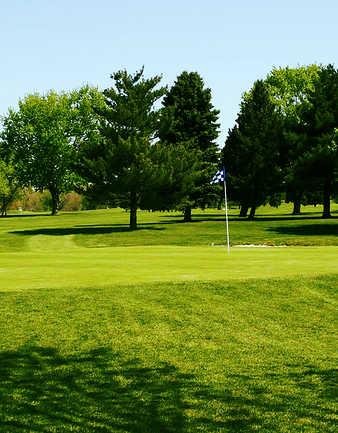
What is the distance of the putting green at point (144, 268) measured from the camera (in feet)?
55.8

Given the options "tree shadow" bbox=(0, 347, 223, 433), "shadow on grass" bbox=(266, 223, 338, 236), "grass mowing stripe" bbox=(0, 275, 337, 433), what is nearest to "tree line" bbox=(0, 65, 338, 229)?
"shadow on grass" bbox=(266, 223, 338, 236)

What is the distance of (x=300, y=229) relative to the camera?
4953cm

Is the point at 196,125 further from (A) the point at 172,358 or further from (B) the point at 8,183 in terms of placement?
(A) the point at 172,358

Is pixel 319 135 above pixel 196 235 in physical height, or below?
above

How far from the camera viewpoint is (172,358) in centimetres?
1225

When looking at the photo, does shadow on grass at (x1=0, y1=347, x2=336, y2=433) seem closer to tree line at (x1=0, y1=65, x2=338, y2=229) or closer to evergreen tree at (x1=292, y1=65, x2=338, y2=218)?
tree line at (x1=0, y1=65, x2=338, y2=229)

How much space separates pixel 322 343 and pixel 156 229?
133ft

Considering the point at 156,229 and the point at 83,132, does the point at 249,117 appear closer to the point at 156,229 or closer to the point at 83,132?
the point at 156,229

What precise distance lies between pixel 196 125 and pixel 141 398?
55.9 m

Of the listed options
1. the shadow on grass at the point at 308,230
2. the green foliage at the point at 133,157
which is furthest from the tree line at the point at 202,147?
the shadow on grass at the point at 308,230

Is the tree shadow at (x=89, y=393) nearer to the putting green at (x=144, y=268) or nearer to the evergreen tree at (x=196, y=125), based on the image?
the putting green at (x=144, y=268)

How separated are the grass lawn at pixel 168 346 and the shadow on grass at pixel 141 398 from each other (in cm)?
2

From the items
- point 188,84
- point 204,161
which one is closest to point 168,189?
point 204,161

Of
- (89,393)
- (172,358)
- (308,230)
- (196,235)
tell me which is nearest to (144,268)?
(172,358)
